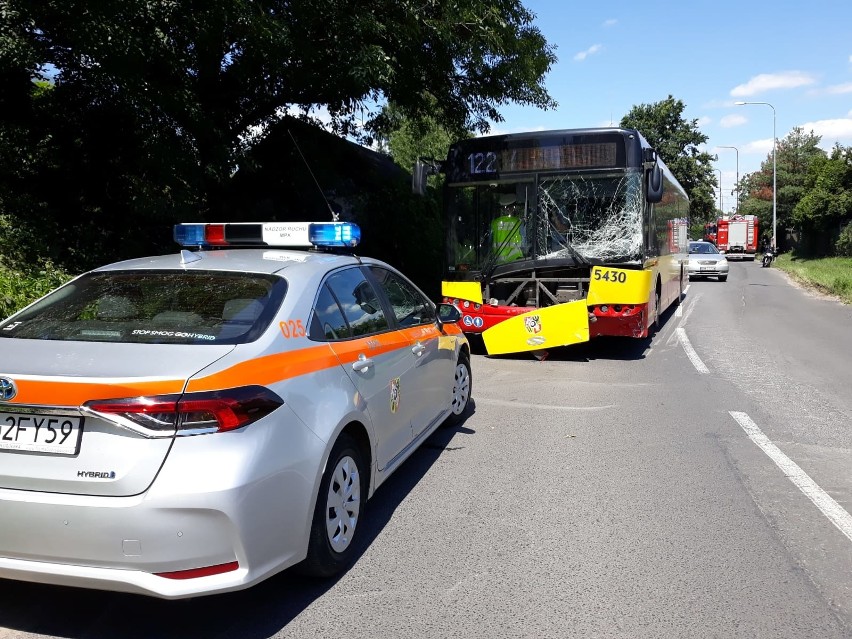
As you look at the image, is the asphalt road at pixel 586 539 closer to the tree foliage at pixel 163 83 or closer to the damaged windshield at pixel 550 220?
the damaged windshield at pixel 550 220

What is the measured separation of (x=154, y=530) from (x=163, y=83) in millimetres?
8168

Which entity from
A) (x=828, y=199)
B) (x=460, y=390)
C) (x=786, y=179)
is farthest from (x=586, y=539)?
(x=786, y=179)

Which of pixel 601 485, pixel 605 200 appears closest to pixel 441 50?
pixel 605 200

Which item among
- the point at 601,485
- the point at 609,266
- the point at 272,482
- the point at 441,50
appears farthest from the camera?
the point at 441,50

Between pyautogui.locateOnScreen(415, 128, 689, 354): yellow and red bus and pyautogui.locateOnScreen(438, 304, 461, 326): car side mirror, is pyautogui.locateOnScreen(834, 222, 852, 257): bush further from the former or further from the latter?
pyautogui.locateOnScreen(438, 304, 461, 326): car side mirror

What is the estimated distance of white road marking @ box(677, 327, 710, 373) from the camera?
955 centimetres

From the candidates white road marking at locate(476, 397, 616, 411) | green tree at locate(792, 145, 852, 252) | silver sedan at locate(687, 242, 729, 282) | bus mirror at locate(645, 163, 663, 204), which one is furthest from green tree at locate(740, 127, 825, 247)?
white road marking at locate(476, 397, 616, 411)

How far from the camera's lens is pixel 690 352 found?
10.9 meters

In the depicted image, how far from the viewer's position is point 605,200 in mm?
9703

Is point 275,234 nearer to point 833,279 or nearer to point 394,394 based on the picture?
point 394,394

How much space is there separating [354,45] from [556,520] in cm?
785

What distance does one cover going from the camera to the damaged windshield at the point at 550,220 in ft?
31.7

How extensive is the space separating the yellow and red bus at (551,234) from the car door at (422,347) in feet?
13.9

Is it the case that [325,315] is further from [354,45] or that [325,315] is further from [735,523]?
[354,45]
